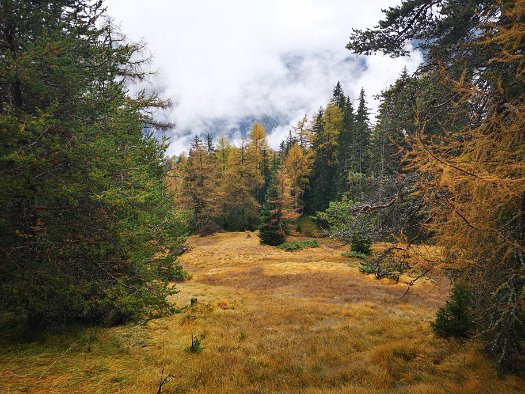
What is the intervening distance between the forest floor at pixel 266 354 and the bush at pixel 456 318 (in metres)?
0.38

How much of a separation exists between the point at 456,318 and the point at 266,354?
17.6 feet

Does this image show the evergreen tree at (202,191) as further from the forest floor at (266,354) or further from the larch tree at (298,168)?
the forest floor at (266,354)

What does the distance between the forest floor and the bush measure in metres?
0.38

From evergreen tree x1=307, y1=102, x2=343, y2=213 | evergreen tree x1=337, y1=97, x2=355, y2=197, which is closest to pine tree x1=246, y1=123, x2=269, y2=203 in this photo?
evergreen tree x1=307, y1=102, x2=343, y2=213

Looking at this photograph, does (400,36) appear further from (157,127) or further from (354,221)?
(157,127)

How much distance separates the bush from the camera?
789cm

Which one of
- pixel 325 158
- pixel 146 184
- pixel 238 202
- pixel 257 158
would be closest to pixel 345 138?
pixel 325 158

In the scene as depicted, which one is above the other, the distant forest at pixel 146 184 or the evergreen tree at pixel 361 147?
the evergreen tree at pixel 361 147

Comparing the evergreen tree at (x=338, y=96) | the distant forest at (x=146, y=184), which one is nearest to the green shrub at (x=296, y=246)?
the distant forest at (x=146, y=184)

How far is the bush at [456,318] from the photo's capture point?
7891 mm

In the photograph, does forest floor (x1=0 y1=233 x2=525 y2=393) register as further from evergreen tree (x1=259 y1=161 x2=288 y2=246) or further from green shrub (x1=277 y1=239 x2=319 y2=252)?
evergreen tree (x1=259 y1=161 x2=288 y2=246)

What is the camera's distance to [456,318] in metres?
8.27

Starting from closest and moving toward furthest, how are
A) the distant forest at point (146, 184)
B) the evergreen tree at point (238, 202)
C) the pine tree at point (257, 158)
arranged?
the distant forest at point (146, 184) → the evergreen tree at point (238, 202) → the pine tree at point (257, 158)

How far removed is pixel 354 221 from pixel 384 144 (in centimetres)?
3277
